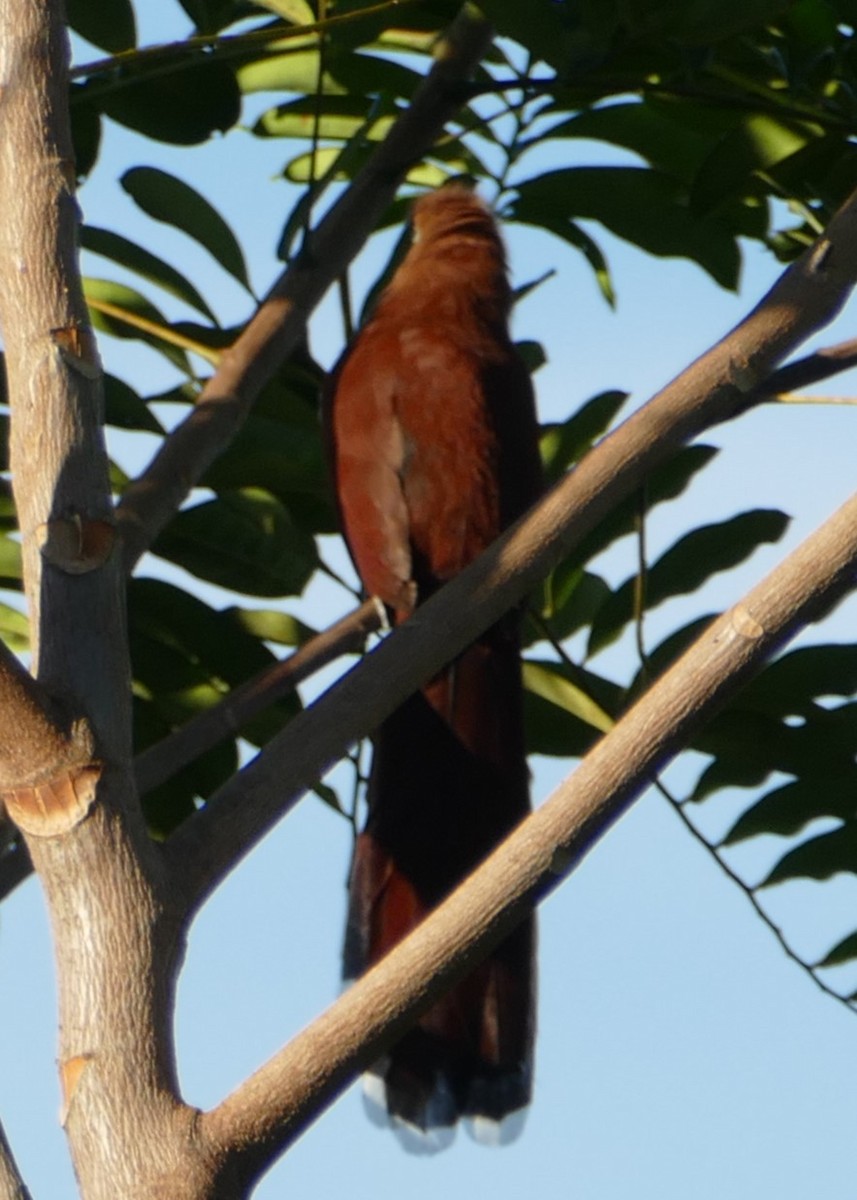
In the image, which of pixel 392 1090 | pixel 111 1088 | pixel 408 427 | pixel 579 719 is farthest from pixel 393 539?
pixel 111 1088

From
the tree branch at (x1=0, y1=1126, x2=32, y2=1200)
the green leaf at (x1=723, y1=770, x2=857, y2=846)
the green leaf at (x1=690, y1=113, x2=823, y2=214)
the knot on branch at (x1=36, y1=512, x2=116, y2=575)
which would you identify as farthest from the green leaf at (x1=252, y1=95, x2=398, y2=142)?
the tree branch at (x1=0, y1=1126, x2=32, y2=1200)

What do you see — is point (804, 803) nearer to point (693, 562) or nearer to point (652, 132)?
point (693, 562)

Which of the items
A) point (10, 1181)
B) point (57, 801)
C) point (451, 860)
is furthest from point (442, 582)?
point (10, 1181)

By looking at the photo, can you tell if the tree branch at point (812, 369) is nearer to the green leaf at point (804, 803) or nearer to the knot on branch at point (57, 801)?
the green leaf at point (804, 803)

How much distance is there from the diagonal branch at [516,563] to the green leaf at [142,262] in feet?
3.28

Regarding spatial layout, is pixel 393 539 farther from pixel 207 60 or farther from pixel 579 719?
pixel 207 60

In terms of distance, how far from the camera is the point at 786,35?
2471mm

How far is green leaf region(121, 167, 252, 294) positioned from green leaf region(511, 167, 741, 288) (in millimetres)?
520

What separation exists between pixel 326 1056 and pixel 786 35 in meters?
1.69

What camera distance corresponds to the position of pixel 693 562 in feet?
8.32

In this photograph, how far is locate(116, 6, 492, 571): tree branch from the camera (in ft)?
6.81

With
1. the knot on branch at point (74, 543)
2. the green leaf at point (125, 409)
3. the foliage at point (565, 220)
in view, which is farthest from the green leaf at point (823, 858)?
the knot on branch at point (74, 543)

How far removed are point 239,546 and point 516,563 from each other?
799 millimetres

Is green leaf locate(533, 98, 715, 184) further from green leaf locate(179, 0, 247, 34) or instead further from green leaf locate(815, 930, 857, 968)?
green leaf locate(815, 930, 857, 968)
